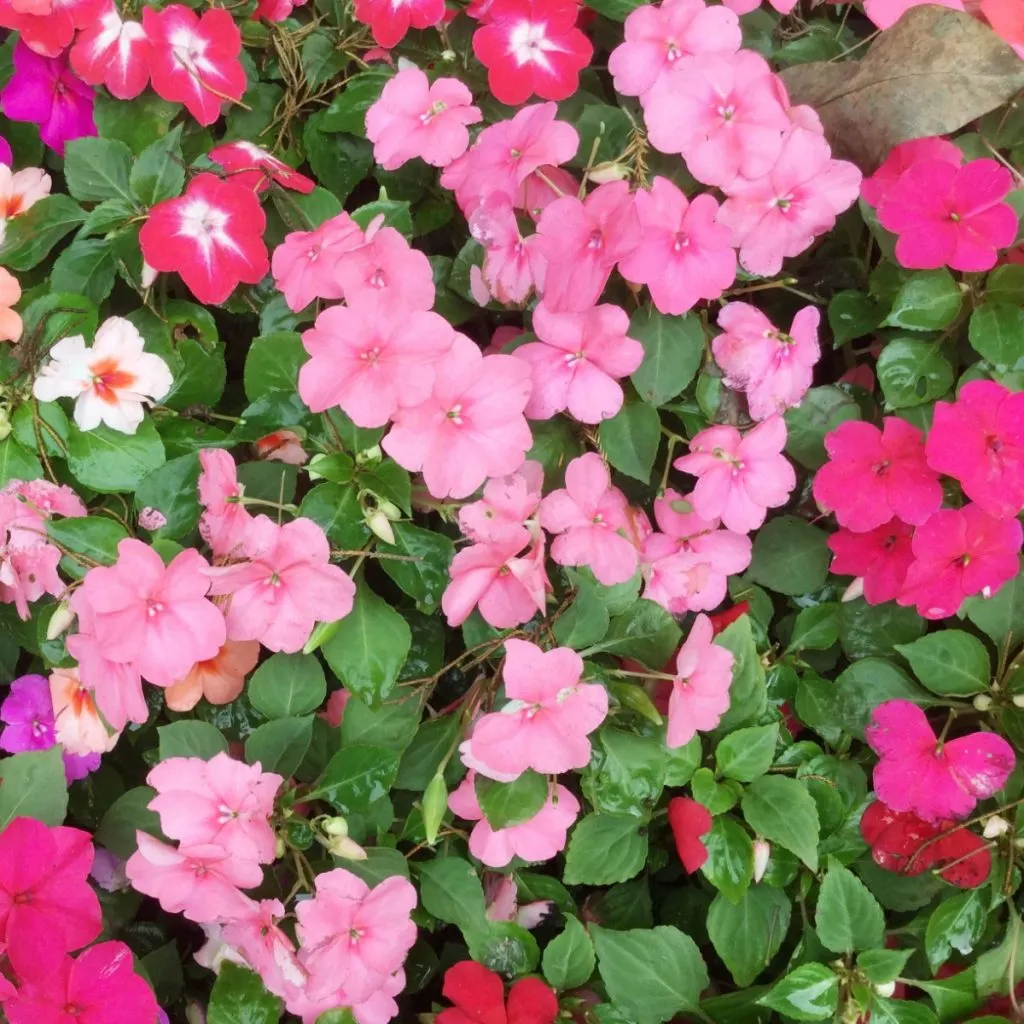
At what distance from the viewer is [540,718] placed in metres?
0.82

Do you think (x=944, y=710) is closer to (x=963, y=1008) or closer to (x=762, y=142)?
(x=963, y=1008)

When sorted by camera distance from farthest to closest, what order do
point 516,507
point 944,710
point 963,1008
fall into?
point 944,710 < point 963,1008 < point 516,507

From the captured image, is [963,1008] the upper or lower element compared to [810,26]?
lower

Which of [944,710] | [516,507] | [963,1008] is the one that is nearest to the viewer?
[516,507]

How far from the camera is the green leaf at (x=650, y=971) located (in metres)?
0.96

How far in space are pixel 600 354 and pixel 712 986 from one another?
718 millimetres

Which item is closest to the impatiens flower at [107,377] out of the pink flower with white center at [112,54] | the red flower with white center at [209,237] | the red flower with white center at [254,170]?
the red flower with white center at [209,237]

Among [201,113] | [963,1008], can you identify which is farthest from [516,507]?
[963,1008]

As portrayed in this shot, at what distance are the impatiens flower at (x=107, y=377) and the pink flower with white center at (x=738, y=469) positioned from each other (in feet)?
1.69

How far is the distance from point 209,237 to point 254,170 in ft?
0.31

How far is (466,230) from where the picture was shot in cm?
113

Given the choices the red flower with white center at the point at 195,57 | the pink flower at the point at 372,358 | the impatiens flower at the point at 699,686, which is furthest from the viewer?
the red flower with white center at the point at 195,57

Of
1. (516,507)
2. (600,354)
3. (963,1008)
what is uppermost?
(600,354)

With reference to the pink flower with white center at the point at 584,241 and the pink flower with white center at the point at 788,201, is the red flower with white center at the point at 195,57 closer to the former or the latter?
the pink flower with white center at the point at 584,241
